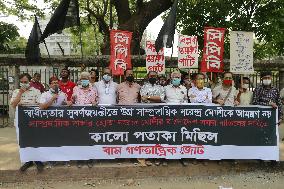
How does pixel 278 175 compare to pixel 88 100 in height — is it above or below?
below

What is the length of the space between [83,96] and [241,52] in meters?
3.82

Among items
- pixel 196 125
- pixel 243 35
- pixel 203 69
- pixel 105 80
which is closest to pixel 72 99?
pixel 105 80

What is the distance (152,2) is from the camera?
45.6 feet

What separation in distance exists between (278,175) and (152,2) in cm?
909

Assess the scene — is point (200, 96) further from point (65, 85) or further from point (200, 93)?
point (65, 85)

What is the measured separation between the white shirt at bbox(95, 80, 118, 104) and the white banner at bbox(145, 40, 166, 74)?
3.29m

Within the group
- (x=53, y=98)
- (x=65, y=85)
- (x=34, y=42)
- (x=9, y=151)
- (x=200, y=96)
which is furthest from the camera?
(x=34, y=42)

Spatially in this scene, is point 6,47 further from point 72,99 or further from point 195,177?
point 195,177

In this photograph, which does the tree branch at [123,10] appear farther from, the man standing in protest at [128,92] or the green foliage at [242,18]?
the man standing in protest at [128,92]

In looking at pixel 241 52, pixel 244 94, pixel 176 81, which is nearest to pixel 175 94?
pixel 176 81

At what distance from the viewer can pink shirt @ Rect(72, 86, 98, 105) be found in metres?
6.50

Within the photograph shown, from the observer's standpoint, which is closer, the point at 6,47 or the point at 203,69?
the point at 203,69

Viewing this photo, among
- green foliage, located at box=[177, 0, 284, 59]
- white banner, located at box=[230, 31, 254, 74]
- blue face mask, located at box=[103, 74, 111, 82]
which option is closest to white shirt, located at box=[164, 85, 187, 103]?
blue face mask, located at box=[103, 74, 111, 82]

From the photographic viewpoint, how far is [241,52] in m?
8.35
